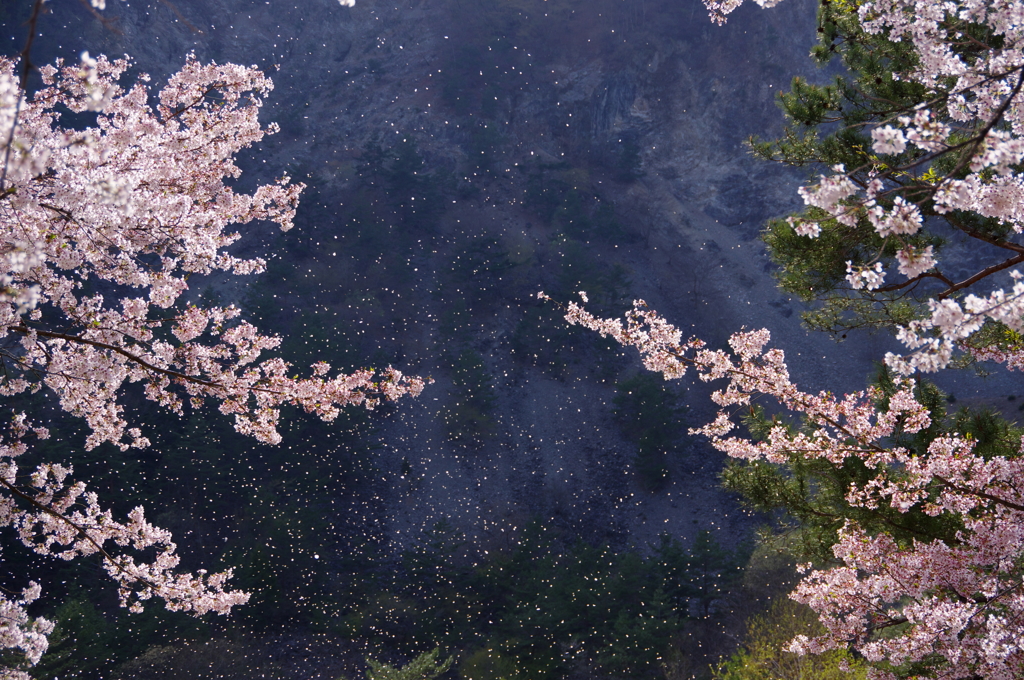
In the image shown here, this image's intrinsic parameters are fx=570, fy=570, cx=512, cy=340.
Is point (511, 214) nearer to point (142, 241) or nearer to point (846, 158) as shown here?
point (846, 158)

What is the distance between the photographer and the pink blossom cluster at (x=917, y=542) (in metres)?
3.65

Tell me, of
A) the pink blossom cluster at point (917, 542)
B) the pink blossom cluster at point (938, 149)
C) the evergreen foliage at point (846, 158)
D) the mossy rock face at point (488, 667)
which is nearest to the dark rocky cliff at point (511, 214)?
the mossy rock face at point (488, 667)

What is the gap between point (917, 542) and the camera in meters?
4.70

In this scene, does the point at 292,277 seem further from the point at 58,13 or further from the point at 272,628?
the point at 58,13

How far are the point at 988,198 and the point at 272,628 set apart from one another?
17069mm

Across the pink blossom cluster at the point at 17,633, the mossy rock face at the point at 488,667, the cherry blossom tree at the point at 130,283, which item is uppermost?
the cherry blossom tree at the point at 130,283

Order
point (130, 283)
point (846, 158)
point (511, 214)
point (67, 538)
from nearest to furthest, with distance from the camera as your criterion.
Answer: point (130, 283) < point (67, 538) < point (846, 158) < point (511, 214)

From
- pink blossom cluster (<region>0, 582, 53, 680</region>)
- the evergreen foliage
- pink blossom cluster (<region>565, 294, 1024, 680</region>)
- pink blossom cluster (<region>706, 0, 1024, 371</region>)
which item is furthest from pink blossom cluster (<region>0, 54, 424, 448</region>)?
the evergreen foliage

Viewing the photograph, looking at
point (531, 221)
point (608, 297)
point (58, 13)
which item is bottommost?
point (608, 297)

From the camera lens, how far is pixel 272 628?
15.0m

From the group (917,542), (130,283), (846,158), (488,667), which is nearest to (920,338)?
(917,542)

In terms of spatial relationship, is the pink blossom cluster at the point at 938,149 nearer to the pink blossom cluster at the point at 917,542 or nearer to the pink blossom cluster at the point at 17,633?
the pink blossom cluster at the point at 917,542

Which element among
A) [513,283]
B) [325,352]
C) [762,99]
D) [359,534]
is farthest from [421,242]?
[762,99]

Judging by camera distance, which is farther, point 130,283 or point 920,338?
point 130,283
